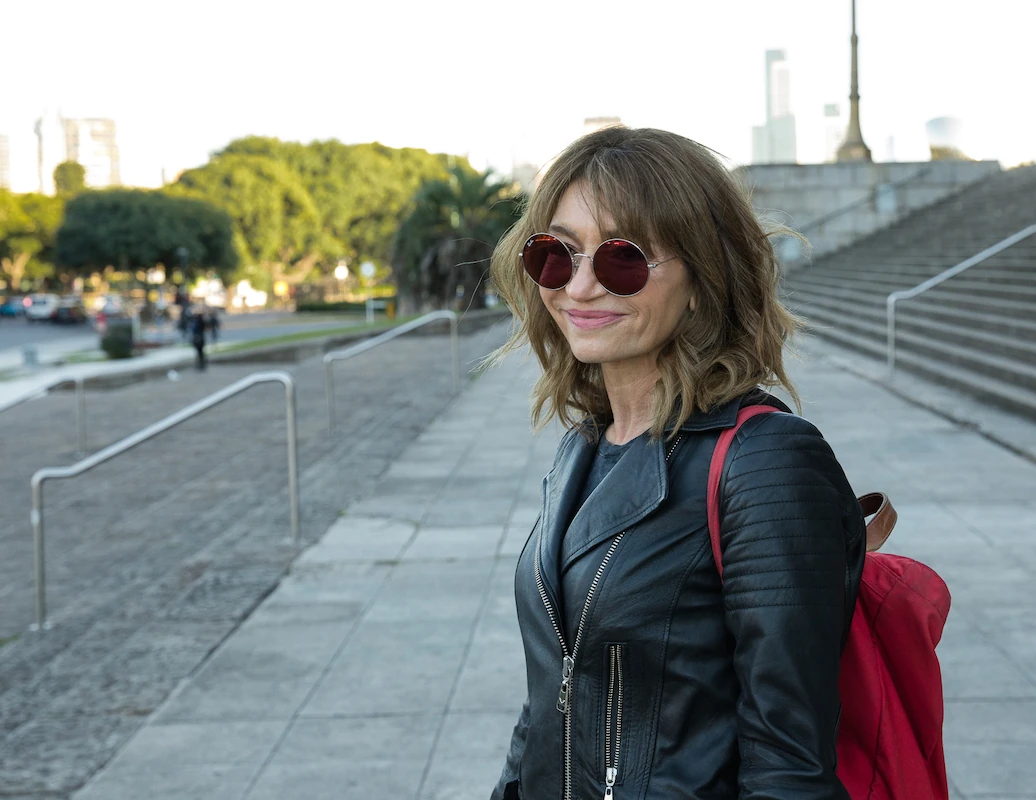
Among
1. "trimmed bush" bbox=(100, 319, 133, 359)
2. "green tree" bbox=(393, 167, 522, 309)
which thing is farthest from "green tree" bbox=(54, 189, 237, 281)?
"green tree" bbox=(393, 167, 522, 309)

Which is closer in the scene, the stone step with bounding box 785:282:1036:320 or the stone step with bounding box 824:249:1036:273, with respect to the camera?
the stone step with bounding box 785:282:1036:320

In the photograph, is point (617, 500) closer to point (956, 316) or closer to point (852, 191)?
point (956, 316)

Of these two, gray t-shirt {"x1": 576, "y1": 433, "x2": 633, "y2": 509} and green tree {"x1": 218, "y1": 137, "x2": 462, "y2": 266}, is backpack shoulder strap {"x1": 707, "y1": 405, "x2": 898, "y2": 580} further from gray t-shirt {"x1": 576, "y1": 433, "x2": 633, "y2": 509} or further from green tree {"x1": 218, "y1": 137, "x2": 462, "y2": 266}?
green tree {"x1": 218, "y1": 137, "x2": 462, "y2": 266}

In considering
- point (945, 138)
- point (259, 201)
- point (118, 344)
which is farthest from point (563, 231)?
point (259, 201)

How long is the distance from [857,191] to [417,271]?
37.4 ft

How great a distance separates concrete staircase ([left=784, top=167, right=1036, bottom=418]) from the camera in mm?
11344

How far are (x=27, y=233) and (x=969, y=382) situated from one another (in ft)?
257

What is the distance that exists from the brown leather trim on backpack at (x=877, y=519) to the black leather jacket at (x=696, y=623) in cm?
18

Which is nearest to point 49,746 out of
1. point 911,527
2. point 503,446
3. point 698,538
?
point 698,538

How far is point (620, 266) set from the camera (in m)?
1.59

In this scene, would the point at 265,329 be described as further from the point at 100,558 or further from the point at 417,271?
the point at 100,558

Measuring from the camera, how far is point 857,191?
84.8 feet

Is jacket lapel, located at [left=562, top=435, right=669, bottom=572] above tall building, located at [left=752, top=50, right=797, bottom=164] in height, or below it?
below

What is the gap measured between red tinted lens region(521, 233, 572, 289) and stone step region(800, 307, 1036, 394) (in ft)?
23.0
